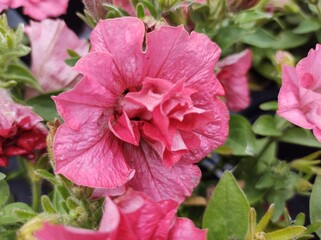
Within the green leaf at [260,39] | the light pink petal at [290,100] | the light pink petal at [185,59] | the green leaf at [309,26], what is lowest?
the green leaf at [309,26]

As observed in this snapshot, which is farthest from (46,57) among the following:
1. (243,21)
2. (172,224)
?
(172,224)

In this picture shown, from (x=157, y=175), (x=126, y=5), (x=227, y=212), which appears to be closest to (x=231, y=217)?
(x=227, y=212)

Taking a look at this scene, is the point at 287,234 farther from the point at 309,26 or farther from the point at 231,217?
the point at 309,26

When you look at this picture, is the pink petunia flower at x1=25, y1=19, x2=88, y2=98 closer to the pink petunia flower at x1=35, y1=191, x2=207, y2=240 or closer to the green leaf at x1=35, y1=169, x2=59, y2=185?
the green leaf at x1=35, y1=169, x2=59, y2=185

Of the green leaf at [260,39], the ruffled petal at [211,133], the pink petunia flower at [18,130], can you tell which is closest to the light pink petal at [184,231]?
the ruffled petal at [211,133]

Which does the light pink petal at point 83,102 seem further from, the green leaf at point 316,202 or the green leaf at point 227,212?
the green leaf at point 316,202

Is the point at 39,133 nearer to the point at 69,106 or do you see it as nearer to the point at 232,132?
the point at 69,106
